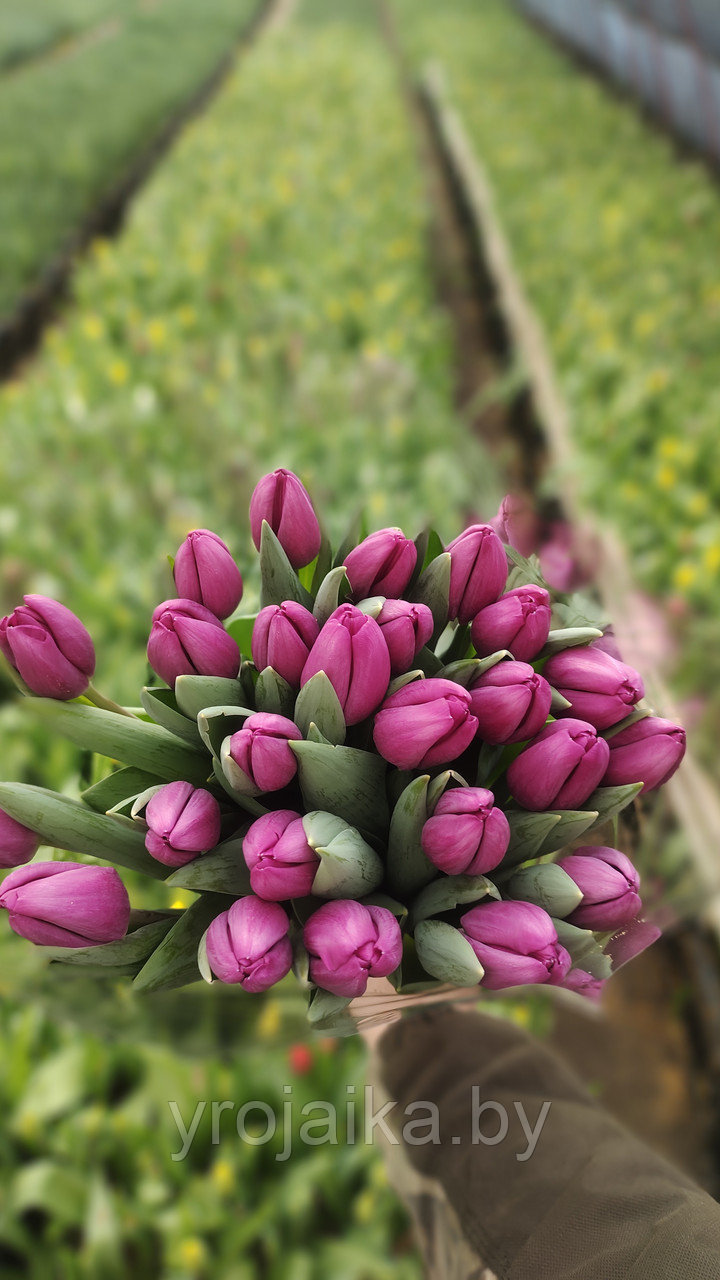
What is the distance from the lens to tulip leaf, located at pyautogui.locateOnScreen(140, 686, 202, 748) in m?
0.53

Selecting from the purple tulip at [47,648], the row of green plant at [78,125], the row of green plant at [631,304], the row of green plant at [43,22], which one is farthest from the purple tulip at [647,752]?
the row of green plant at [43,22]

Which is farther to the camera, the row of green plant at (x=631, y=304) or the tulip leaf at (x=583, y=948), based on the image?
the row of green plant at (x=631, y=304)

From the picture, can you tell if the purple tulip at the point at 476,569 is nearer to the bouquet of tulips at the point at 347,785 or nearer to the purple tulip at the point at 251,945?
the bouquet of tulips at the point at 347,785

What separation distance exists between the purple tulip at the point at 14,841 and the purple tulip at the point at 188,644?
0.12 metres

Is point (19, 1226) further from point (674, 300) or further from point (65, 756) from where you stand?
point (674, 300)

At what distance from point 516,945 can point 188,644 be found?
0.83ft

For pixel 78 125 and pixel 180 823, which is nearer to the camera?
pixel 180 823

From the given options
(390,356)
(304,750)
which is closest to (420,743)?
(304,750)

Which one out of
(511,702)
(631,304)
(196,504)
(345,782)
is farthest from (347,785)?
(631,304)

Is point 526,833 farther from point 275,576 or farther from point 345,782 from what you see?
point 275,576

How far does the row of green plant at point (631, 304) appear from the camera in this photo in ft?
8.18

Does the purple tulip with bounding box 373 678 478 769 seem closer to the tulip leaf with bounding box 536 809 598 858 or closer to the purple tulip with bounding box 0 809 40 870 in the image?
the tulip leaf with bounding box 536 809 598 858

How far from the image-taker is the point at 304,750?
0.47 m

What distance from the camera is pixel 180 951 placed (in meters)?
0.52
